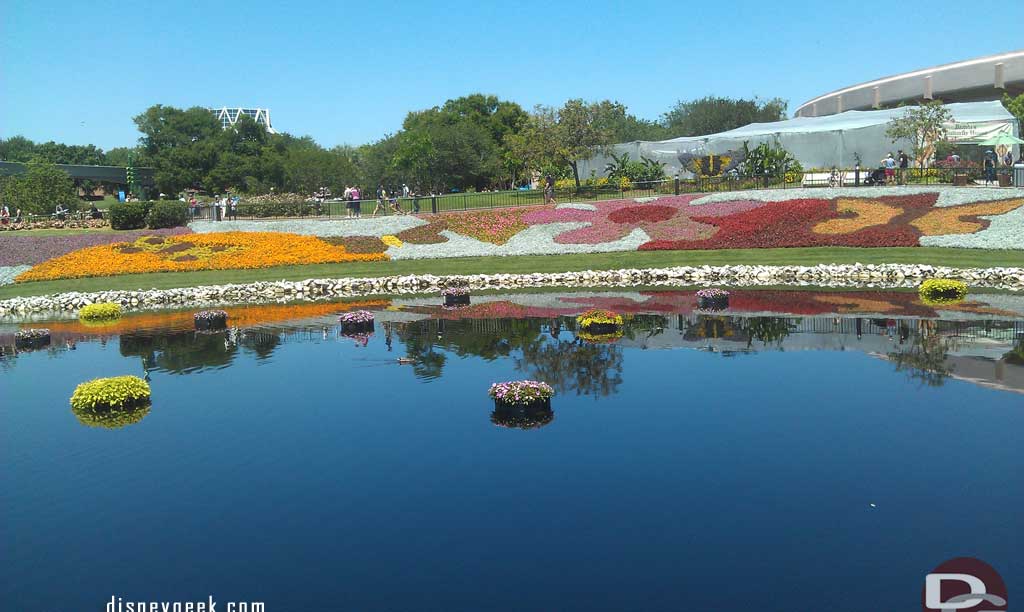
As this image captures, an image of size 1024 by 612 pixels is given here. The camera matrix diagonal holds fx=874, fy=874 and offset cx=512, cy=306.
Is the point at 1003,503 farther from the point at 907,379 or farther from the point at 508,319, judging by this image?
the point at 508,319

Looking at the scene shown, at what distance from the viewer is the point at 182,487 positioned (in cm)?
1255

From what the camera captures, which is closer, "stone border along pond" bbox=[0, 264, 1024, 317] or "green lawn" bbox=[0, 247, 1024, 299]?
"stone border along pond" bbox=[0, 264, 1024, 317]

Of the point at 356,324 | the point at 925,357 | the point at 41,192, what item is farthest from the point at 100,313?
the point at 41,192

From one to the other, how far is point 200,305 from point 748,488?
81.8ft

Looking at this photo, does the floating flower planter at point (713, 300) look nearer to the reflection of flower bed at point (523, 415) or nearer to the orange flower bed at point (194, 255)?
the reflection of flower bed at point (523, 415)

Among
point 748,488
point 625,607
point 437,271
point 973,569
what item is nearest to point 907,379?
point 748,488

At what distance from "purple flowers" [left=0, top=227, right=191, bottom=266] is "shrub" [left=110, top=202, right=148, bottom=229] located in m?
1.95

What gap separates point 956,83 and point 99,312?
2750 inches

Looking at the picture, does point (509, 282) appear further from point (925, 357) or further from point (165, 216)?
point (165, 216)

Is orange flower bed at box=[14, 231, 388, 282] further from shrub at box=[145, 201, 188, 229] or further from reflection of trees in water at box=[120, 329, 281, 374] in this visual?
reflection of trees in water at box=[120, 329, 281, 374]

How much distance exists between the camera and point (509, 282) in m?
33.8

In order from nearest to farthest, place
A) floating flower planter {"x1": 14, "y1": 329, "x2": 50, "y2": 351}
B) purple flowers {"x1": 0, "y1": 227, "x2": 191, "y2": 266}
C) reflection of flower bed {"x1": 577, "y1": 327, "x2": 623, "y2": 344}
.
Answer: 1. reflection of flower bed {"x1": 577, "y1": 327, "x2": 623, "y2": 344}
2. floating flower planter {"x1": 14, "y1": 329, "x2": 50, "y2": 351}
3. purple flowers {"x1": 0, "y1": 227, "x2": 191, "y2": 266}

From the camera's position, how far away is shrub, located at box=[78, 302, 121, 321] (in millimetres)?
29172

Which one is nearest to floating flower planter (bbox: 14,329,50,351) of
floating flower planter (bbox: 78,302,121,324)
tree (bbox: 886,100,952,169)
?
floating flower planter (bbox: 78,302,121,324)
